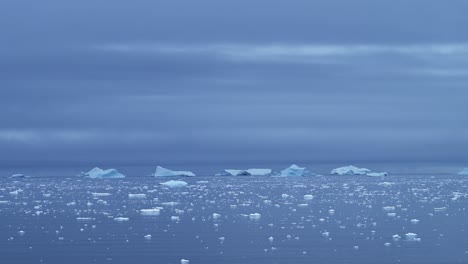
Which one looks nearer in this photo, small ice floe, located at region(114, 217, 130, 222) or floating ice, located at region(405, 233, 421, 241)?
floating ice, located at region(405, 233, 421, 241)

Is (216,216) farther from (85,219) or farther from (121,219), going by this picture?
(85,219)

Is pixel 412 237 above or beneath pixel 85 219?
above

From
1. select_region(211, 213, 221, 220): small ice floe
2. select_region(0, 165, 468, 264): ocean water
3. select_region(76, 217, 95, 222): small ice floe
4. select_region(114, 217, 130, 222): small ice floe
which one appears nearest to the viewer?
select_region(0, 165, 468, 264): ocean water

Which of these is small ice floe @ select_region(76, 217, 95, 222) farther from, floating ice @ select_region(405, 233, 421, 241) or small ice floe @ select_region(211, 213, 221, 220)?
floating ice @ select_region(405, 233, 421, 241)

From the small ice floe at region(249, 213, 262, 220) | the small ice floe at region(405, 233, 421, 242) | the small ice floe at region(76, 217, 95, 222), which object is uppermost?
the small ice floe at region(249, 213, 262, 220)

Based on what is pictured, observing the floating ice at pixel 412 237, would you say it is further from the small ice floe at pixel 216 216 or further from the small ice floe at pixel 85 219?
the small ice floe at pixel 85 219

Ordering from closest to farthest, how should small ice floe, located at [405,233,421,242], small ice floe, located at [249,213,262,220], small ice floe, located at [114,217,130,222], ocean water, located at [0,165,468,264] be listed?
ocean water, located at [0,165,468,264], small ice floe, located at [405,233,421,242], small ice floe, located at [114,217,130,222], small ice floe, located at [249,213,262,220]

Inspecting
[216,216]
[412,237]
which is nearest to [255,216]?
[216,216]

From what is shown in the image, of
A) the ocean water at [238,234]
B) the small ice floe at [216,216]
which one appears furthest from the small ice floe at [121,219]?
the small ice floe at [216,216]

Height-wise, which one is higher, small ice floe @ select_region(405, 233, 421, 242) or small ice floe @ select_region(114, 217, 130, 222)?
small ice floe @ select_region(405, 233, 421, 242)

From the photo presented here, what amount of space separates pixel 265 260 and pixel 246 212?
12699 millimetres

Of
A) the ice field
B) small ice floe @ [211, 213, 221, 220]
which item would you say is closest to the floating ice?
the ice field

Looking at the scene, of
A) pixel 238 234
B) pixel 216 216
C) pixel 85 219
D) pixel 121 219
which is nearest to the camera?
pixel 238 234

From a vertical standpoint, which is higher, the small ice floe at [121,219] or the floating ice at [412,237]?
the floating ice at [412,237]
